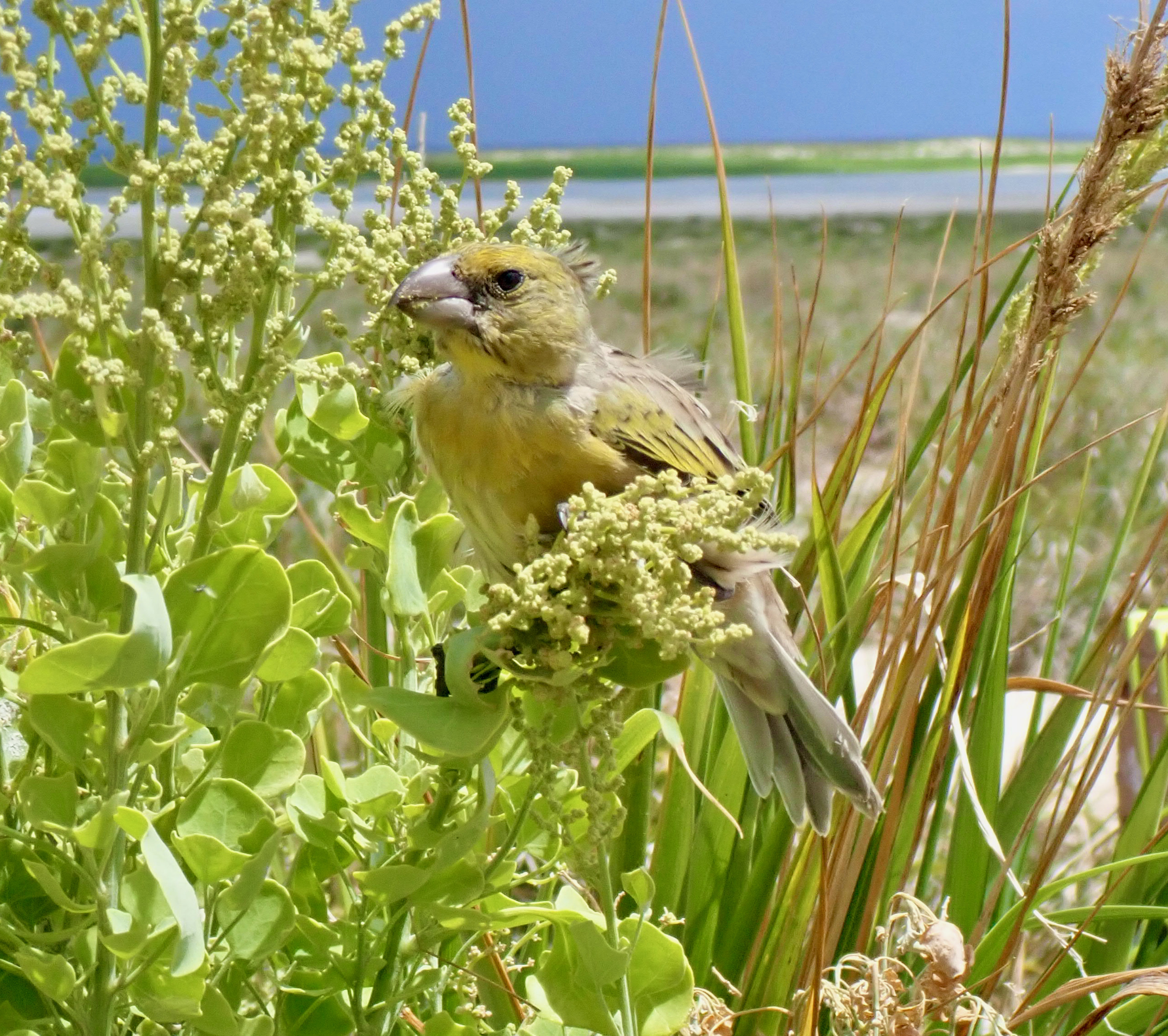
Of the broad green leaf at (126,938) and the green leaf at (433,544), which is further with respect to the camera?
the green leaf at (433,544)

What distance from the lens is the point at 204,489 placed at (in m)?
0.79

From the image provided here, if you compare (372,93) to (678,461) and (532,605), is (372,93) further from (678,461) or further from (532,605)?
(678,461)

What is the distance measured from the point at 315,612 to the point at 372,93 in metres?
0.26

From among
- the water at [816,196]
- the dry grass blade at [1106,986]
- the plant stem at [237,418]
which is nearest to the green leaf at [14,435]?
the plant stem at [237,418]

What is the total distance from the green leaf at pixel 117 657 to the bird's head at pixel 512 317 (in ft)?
1.51

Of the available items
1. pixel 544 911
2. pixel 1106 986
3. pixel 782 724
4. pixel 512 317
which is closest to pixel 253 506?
pixel 544 911

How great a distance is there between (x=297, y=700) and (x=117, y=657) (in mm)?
232

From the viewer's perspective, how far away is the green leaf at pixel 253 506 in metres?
0.69

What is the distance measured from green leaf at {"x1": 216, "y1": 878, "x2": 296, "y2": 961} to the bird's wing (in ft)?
1.55

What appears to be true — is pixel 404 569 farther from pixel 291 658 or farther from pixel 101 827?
pixel 101 827

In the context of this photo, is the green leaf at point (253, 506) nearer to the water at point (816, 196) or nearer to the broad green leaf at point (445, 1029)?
the broad green leaf at point (445, 1029)

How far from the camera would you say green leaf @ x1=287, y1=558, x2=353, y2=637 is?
2.19 ft

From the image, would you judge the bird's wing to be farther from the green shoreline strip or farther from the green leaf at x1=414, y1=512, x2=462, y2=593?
the green shoreline strip

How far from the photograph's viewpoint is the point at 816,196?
668 centimetres
